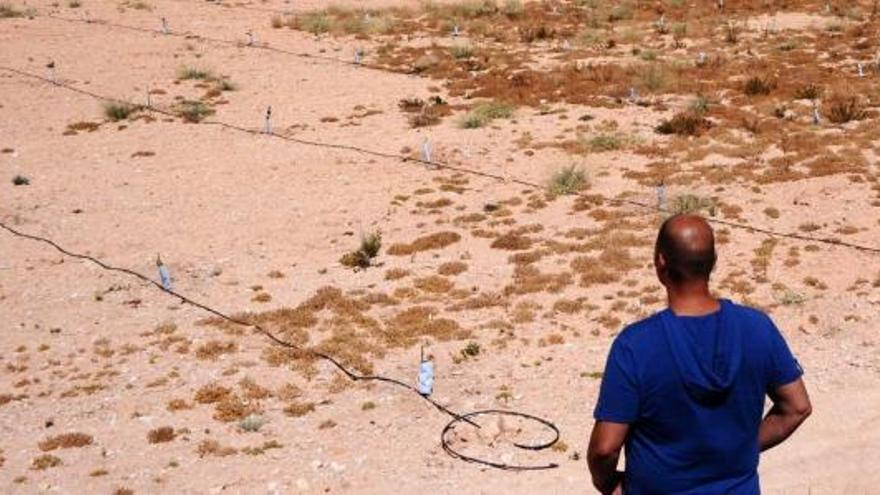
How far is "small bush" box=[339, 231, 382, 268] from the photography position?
11875mm

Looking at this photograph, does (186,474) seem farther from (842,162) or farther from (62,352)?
(842,162)

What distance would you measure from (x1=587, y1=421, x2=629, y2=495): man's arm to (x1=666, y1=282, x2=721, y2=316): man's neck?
40cm

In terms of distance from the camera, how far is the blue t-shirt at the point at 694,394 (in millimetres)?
2916

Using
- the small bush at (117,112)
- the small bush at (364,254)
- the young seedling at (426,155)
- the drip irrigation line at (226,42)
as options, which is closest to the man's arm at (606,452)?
the small bush at (364,254)

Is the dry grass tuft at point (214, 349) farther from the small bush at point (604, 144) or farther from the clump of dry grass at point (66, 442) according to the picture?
the small bush at point (604, 144)

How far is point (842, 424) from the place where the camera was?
7270 mm

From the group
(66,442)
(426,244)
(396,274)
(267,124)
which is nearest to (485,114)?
(267,124)

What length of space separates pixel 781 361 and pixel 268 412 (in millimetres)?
5944

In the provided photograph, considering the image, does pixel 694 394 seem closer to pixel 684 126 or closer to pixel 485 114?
pixel 684 126

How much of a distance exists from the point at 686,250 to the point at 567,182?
446 inches

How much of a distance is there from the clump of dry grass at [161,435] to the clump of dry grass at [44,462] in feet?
2.34

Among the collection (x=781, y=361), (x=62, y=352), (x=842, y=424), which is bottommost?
(x=62, y=352)

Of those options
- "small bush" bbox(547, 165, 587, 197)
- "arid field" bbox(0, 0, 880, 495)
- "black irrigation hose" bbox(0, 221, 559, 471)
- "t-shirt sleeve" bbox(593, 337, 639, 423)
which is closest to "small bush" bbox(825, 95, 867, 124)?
"arid field" bbox(0, 0, 880, 495)

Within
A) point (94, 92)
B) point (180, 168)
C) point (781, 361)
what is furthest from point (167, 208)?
point (781, 361)
